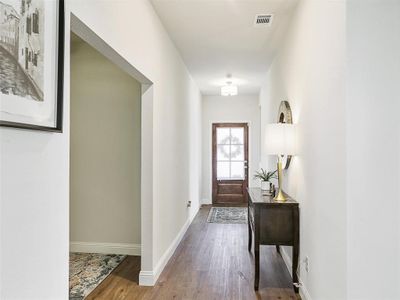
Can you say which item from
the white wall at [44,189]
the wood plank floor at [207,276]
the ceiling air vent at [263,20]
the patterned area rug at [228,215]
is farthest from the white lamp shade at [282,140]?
the patterned area rug at [228,215]

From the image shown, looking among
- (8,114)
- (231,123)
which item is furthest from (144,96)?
(231,123)

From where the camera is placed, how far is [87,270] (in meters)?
3.12

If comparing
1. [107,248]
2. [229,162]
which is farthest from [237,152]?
[107,248]

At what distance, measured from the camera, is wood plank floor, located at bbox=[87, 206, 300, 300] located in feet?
8.46

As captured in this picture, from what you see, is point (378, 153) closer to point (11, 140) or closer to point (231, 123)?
point (11, 140)

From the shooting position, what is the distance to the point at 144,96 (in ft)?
9.36

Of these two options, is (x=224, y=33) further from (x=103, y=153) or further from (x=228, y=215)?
(x=228, y=215)

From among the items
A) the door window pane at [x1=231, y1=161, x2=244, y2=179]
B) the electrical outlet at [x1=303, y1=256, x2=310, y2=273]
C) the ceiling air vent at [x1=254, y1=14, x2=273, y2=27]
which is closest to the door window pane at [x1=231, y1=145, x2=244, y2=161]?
the door window pane at [x1=231, y1=161, x2=244, y2=179]

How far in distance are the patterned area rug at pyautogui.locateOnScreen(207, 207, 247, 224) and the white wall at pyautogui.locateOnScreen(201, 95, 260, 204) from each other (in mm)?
766

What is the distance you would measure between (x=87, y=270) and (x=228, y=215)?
3.30 metres

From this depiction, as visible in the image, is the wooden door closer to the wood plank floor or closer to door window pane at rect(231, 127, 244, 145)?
door window pane at rect(231, 127, 244, 145)

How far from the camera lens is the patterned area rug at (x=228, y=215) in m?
5.40

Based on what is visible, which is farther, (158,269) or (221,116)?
(221,116)

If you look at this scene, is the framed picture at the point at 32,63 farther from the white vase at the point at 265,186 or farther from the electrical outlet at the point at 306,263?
the white vase at the point at 265,186
